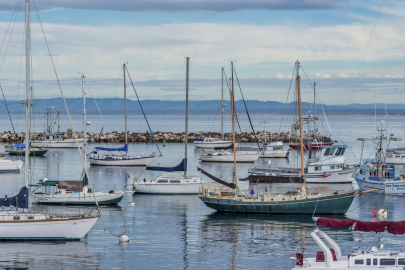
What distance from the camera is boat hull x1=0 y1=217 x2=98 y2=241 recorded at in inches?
1217

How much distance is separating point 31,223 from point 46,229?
35.8 inches

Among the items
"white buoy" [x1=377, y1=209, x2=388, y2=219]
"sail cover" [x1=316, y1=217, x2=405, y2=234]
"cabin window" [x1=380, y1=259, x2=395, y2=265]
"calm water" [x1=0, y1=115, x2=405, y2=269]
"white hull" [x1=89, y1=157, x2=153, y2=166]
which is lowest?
"calm water" [x1=0, y1=115, x2=405, y2=269]

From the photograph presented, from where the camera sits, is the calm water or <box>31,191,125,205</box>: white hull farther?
<box>31,191,125,205</box>: white hull

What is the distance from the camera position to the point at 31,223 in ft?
101

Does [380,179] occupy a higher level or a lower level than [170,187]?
higher

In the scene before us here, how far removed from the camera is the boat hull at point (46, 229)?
3091cm

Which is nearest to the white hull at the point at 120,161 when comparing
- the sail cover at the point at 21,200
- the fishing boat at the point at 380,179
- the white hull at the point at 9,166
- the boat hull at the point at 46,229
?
the white hull at the point at 9,166

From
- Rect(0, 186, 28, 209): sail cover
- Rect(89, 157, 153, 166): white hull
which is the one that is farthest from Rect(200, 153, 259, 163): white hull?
Rect(0, 186, 28, 209): sail cover

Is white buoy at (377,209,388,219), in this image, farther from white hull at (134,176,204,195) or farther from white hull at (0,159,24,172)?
white hull at (0,159,24,172)

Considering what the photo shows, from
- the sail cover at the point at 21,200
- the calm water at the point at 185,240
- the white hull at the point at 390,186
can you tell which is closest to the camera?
the calm water at the point at 185,240

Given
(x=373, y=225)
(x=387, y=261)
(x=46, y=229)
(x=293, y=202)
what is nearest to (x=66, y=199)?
(x=46, y=229)

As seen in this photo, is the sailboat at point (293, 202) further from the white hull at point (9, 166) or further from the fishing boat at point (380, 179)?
the white hull at point (9, 166)

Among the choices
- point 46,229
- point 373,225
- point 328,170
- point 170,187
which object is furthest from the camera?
point 328,170

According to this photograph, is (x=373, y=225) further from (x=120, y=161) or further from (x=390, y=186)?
(x=120, y=161)
